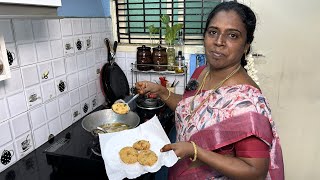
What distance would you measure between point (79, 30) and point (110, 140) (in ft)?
2.34

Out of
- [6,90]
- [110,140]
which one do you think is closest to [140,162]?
[110,140]

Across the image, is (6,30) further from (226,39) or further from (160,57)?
(160,57)

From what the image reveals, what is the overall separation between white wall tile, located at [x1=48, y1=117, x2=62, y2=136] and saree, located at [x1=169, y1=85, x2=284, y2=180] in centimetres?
64

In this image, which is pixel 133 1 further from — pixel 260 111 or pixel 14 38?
pixel 260 111

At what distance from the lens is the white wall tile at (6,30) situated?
2.86 ft

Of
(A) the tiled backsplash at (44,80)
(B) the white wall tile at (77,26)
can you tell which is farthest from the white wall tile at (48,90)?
(B) the white wall tile at (77,26)

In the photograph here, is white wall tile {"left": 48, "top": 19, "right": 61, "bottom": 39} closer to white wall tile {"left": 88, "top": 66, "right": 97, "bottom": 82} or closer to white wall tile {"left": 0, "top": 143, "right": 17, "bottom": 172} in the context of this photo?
white wall tile {"left": 88, "top": 66, "right": 97, "bottom": 82}

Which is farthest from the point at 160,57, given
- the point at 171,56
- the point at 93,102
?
the point at 93,102

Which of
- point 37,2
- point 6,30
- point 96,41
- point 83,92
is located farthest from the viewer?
point 96,41

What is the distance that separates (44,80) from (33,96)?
0.31 ft

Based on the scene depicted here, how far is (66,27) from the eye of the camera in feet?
4.04

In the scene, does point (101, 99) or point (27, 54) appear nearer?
point (27, 54)

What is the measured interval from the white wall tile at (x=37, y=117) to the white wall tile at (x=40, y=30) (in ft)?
1.02

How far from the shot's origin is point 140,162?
84 centimetres
